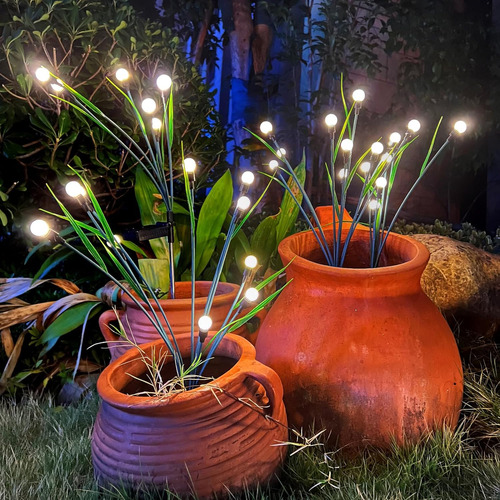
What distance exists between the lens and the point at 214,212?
146 centimetres

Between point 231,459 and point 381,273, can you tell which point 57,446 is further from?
point 381,273

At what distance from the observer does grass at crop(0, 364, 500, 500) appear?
0.79 metres

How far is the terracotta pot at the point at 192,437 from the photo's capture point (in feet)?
2.37

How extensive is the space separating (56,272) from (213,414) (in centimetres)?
114

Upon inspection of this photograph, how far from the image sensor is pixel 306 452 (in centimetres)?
88

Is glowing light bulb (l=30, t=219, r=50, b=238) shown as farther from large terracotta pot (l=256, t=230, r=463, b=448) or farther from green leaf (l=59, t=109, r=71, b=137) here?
green leaf (l=59, t=109, r=71, b=137)

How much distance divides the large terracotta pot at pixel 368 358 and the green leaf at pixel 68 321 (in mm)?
651

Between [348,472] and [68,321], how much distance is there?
89cm

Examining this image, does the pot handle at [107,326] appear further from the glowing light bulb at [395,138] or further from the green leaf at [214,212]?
the glowing light bulb at [395,138]

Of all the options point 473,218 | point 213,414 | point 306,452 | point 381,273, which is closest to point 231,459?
point 213,414

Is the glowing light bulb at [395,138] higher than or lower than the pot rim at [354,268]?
higher

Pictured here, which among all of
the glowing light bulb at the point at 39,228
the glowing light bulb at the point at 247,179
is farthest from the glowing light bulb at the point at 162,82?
the glowing light bulb at the point at 39,228

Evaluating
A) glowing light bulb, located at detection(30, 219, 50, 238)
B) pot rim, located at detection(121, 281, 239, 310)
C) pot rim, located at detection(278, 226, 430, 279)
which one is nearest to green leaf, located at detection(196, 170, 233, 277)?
pot rim, located at detection(121, 281, 239, 310)

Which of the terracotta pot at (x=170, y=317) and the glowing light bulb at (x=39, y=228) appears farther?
the terracotta pot at (x=170, y=317)
